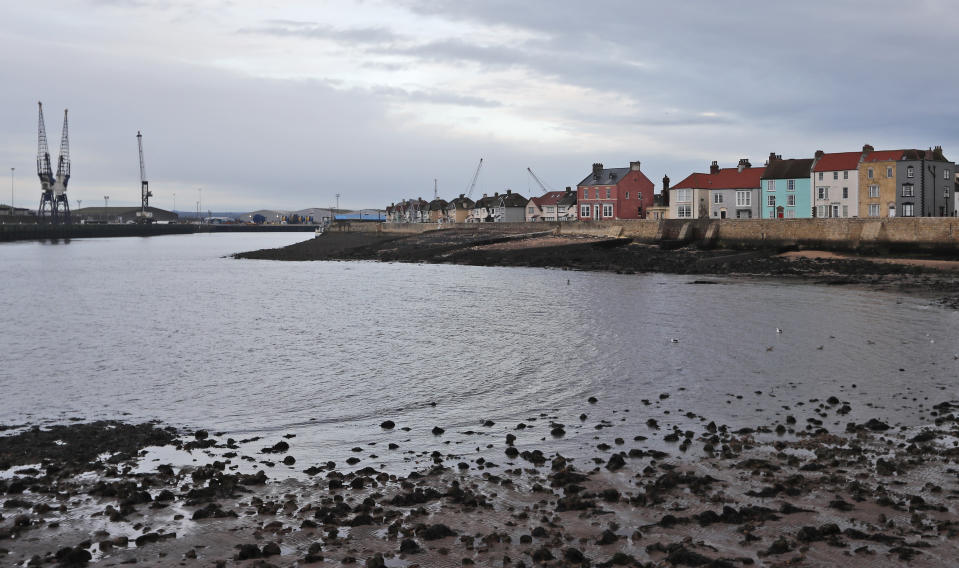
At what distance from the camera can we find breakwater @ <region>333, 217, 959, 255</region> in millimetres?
60844

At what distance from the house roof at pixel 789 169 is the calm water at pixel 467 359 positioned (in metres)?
41.8

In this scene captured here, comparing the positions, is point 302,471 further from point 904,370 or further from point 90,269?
point 90,269

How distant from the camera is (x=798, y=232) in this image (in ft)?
235

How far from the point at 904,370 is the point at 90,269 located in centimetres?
8455

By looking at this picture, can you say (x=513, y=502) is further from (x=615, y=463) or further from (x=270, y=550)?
(x=270, y=550)

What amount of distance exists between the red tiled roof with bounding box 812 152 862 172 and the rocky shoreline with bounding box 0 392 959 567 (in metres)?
74.7

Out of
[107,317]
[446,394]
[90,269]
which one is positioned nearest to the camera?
[446,394]

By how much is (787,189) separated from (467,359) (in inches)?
2900

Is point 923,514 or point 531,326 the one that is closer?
point 923,514

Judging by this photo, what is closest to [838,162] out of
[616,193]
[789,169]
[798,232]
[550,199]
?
[789,169]

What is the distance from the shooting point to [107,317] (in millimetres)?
43188

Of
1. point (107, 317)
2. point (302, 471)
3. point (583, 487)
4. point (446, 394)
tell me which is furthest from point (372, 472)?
point (107, 317)

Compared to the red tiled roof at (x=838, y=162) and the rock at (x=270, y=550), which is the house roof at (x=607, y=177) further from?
the rock at (x=270, y=550)

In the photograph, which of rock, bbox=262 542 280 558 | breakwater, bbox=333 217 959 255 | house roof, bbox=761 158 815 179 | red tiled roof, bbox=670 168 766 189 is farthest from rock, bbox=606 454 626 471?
red tiled roof, bbox=670 168 766 189
